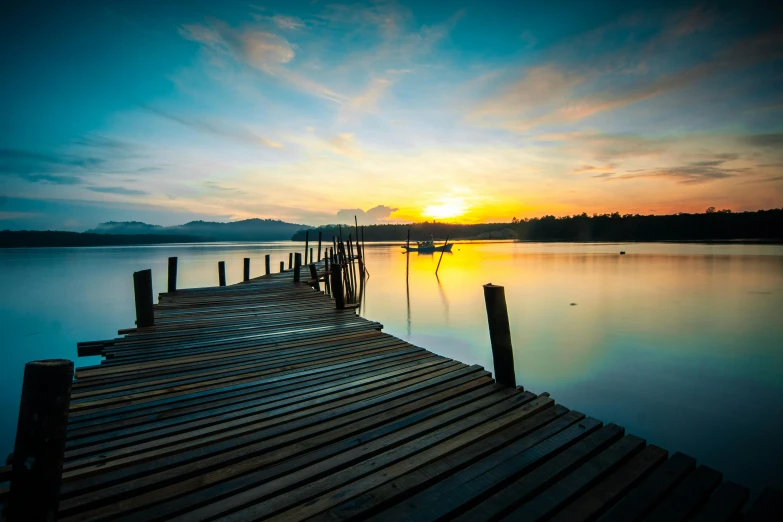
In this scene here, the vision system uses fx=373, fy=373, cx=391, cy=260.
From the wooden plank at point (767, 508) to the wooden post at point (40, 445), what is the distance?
424cm

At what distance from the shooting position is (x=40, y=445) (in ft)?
6.88

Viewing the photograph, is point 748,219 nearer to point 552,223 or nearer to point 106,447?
point 552,223

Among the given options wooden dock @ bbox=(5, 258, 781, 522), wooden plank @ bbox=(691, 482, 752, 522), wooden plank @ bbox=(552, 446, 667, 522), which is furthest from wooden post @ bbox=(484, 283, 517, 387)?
wooden plank @ bbox=(691, 482, 752, 522)

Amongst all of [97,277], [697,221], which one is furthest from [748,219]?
[97,277]

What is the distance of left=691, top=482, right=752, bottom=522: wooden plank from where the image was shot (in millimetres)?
2418

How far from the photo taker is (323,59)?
14.3m

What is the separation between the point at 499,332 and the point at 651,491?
2.37 m

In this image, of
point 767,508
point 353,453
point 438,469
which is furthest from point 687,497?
point 353,453

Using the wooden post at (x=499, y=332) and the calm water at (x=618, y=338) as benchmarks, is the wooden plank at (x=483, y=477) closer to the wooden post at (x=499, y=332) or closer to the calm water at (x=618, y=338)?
the wooden post at (x=499, y=332)

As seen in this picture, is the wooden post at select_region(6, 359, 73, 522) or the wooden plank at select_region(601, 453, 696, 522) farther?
the wooden plank at select_region(601, 453, 696, 522)

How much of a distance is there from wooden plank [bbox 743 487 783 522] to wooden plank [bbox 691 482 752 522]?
0.23 ft

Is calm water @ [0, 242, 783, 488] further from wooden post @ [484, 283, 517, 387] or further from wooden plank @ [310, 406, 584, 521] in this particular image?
wooden plank @ [310, 406, 584, 521]

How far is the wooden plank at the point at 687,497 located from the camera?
2434 mm

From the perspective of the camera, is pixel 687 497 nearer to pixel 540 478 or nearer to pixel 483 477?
pixel 540 478
